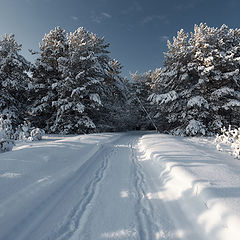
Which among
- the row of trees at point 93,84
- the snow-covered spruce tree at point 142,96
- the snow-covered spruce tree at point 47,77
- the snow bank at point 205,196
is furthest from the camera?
the snow-covered spruce tree at point 142,96

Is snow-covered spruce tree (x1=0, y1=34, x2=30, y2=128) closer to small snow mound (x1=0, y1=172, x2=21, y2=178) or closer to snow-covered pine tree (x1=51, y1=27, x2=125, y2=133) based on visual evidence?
snow-covered pine tree (x1=51, y1=27, x2=125, y2=133)

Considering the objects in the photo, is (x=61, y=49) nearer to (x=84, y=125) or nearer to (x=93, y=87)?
(x=93, y=87)

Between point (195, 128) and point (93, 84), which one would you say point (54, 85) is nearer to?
point (93, 84)

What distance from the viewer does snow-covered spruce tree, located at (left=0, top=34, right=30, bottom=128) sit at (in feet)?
41.1

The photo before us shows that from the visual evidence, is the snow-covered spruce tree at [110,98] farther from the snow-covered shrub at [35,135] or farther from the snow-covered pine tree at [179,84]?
the snow-covered shrub at [35,135]

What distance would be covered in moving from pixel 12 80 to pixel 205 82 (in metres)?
18.2

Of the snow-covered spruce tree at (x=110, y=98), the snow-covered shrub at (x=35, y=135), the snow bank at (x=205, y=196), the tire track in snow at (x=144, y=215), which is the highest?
the snow-covered spruce tree at (x=110, y=98)

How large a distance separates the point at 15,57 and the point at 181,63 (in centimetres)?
1641

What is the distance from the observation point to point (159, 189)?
2961mm

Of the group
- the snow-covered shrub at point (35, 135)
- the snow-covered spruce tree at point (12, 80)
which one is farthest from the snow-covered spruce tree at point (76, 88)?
the snow-covered shrub at point (35, 135)

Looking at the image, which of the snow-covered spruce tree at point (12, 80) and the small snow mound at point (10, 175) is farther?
the snow-covered spruce tree at point (12, 80)

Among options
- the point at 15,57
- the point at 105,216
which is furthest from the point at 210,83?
the point at 15,57

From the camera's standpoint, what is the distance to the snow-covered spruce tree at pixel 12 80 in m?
12.5

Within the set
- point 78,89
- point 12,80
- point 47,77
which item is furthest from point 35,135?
point 47,77
